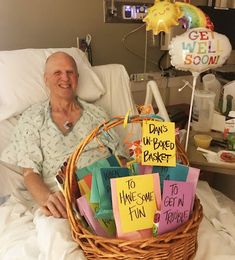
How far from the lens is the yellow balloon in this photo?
→ 1.20 meters

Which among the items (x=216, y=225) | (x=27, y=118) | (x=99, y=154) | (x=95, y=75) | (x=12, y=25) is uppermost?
(x=12, y=25)

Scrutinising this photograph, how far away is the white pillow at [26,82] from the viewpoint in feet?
5.34

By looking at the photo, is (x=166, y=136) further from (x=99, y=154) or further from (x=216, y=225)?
(x=99, y=154)

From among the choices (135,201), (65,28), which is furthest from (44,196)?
(65,28)

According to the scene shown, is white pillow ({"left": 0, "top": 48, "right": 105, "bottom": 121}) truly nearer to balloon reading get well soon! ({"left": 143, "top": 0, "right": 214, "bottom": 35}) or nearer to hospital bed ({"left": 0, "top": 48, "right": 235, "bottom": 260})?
hospital bed ({"left": 0, "top": 48, "right": 235, "bottom": 260})

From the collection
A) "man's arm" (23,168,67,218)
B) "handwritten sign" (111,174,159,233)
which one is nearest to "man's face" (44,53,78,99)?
"man's arm" (23,168,67,218)

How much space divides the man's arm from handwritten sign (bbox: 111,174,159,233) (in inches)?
11.6

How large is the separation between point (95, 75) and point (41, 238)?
40.9 inches

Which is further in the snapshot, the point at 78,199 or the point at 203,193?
the point at 203,193

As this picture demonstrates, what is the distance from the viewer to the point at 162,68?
2.49 m

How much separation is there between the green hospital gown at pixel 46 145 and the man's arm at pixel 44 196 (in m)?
0.04

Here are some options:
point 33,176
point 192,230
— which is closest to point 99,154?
point 33,176

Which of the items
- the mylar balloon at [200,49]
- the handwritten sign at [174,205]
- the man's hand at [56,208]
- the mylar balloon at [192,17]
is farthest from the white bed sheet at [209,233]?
the mylar balloon at [192,17]

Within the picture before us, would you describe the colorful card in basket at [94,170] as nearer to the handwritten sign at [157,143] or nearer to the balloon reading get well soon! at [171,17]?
the handwritten sign at [157,143]
